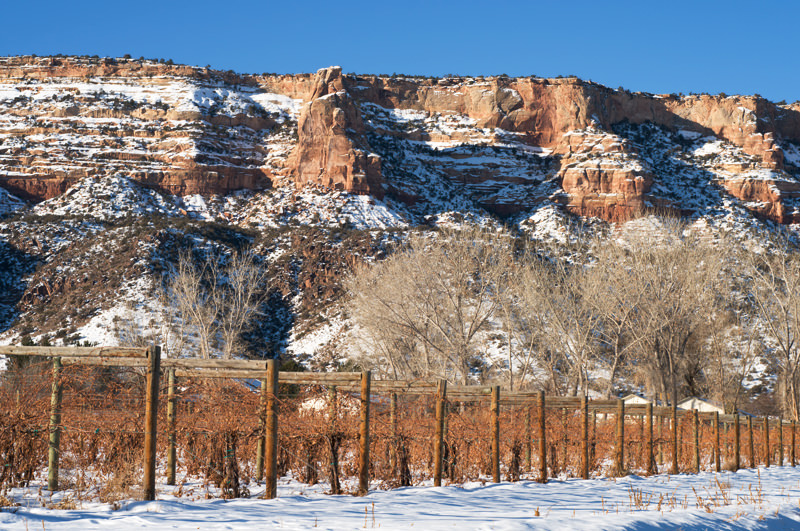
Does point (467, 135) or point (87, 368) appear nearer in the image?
point (87, 368)

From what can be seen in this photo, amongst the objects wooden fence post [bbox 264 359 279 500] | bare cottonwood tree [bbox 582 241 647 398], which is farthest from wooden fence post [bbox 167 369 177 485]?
bare cottonwood tree [bbox 582 241 647 398]

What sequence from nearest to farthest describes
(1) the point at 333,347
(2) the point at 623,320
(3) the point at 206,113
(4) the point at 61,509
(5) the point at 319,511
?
(4) the point at 61,509 → (5) the point at 319,511 → (2) the point at 623,320 → (1) the point at 333,347 → (3) the point at 206,113

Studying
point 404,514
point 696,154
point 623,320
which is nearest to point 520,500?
point 404,514

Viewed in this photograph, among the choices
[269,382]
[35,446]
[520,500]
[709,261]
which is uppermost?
[709,261]

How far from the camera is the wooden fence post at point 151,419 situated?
9148mm

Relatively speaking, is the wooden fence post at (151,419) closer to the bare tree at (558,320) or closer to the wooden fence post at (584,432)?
the wooden fence post at (584,432)

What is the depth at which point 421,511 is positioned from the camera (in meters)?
9.62

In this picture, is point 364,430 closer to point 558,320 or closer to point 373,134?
point 558,320

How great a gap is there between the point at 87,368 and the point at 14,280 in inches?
2398

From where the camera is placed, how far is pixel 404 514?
9.23 metres

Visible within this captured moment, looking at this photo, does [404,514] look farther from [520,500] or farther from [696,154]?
[696,154]

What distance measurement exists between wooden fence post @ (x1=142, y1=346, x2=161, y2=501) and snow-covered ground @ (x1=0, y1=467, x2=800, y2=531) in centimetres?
26

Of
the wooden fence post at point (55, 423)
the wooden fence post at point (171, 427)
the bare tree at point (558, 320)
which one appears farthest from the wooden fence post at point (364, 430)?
the bare tree at point (558, 320)

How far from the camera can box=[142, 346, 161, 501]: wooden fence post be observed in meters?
9.15
